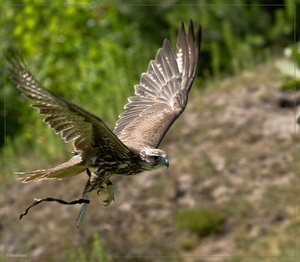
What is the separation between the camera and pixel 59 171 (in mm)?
4961

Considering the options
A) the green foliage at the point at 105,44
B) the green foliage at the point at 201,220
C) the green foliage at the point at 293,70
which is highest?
the green foliage at the point at 293,70

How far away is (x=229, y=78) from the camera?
437 inches

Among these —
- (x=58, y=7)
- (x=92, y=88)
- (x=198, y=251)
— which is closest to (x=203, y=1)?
(x=92, y=88)

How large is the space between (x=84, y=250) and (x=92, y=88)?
3812mm

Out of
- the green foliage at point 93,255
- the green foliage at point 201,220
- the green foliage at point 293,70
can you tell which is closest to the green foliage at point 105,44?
the green foliage at point 201,220

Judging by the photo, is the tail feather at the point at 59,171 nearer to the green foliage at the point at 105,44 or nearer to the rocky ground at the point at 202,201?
the rocky ground at the point at 202,201

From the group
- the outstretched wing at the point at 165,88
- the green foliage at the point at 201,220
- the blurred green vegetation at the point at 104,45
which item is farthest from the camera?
the blurred green vegetation at the point at 104,45

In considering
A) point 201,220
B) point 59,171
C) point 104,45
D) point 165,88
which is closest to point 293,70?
point 165,88

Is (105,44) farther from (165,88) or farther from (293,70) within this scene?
(165,88)

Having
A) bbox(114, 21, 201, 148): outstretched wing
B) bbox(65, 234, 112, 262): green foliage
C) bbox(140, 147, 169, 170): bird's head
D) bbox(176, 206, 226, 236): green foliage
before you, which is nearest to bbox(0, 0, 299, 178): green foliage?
bbox(176, 206, 226, 236): green foliage

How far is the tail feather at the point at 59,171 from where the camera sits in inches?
193

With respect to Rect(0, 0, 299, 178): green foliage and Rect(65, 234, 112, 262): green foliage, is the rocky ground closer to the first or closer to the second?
Rect(65, 234, 112, 262): green foliage

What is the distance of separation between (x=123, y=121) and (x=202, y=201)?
285cm

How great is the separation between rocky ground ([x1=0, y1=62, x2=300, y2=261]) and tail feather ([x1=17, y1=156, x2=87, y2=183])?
131 inches
